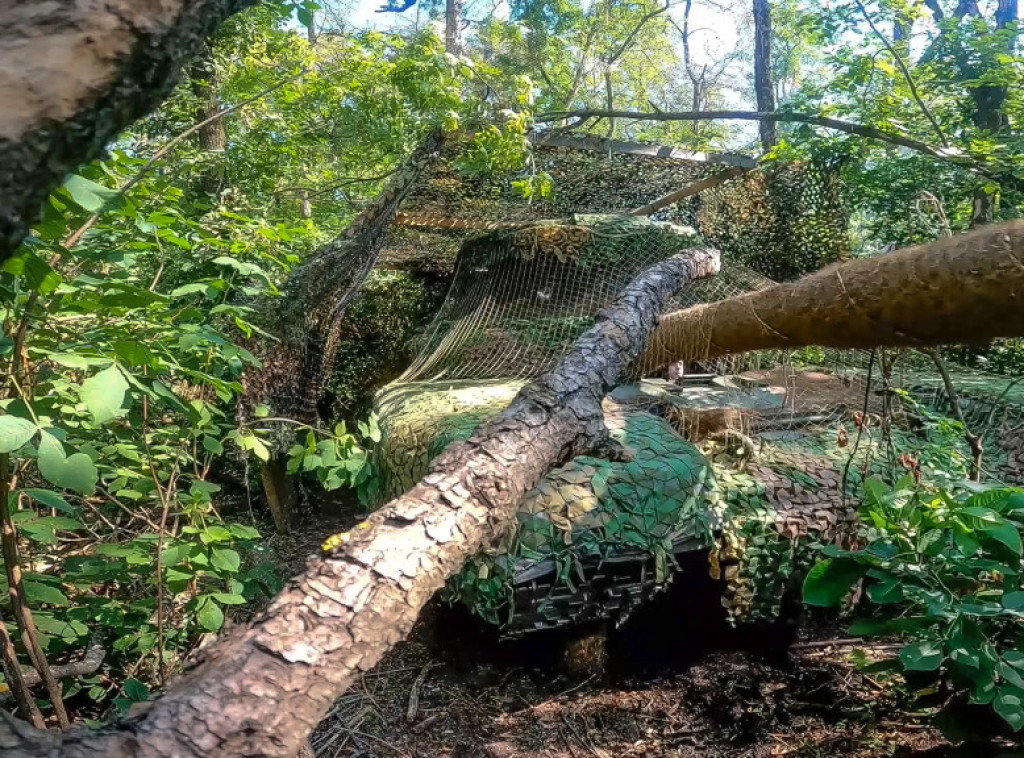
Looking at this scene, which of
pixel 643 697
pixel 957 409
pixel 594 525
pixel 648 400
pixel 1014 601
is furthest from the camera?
pixel 648 400

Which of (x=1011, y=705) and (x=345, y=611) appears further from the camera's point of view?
(x=1011, y=705)

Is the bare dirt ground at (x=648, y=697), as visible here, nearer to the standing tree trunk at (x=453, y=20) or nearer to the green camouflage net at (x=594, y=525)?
the green camouflage net at (x=594, y=525)

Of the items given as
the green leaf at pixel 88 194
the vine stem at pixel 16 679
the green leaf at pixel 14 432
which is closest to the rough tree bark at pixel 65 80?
the green leaf at pixel 88 194

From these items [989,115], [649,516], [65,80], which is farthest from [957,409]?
[989,115]

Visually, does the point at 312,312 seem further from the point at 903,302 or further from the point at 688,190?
the point at 688,190

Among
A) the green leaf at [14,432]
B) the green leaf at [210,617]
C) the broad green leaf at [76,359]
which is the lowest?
the green leaf at [210,617]

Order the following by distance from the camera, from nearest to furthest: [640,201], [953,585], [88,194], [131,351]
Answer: [88,194] < [131,351] < [953,585] < [640,201]

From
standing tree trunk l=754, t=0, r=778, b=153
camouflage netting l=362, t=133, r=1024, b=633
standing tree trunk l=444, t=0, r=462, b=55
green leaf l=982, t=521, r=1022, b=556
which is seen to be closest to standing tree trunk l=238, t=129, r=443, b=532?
camouflage netting l=362, t=133, r=1024, b=633

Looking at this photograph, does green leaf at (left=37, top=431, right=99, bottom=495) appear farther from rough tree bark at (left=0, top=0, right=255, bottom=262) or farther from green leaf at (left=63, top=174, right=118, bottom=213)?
rough tree bark at (left=0, top=0, right=255, bottom=262)

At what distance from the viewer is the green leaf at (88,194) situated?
861 millimetres

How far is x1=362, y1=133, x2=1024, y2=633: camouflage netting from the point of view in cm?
220

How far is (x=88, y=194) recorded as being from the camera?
0.88 metres

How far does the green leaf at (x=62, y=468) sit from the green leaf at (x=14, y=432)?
0.02 meters

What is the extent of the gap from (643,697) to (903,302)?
1.59 m
